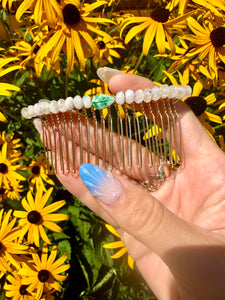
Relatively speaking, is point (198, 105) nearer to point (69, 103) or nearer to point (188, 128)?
point (188, 128)

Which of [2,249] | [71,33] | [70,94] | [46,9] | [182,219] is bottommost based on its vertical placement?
[2,249]

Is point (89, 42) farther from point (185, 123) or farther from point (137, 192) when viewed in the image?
point (137, 192)

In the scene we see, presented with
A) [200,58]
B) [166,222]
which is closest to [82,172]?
[166,222]

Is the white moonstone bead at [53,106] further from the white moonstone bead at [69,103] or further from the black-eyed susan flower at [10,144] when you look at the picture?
the black-eyed susan flower at [10,144]

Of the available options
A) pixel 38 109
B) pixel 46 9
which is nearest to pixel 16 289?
pixel 38 109

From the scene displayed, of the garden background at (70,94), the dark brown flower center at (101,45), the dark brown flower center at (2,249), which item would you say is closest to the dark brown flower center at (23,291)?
the garden background at (70,94)

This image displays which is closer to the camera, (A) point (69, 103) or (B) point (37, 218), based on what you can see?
(A) point (69, 103)

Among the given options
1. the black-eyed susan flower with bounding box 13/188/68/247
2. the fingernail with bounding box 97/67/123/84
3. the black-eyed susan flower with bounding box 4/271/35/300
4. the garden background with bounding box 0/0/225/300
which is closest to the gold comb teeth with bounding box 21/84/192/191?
the fingernail with bounding box 97/67/123/84
